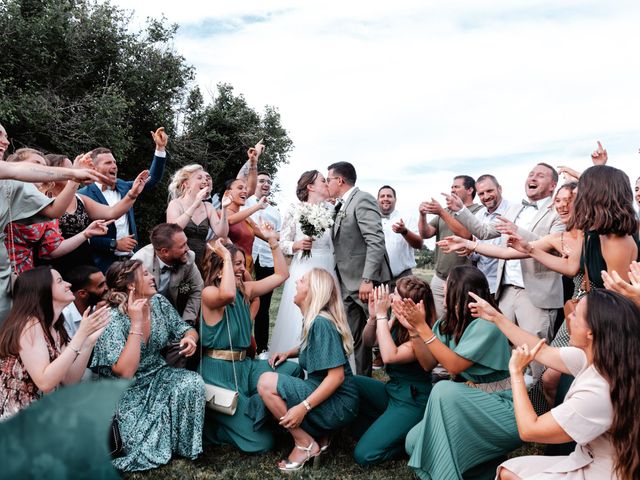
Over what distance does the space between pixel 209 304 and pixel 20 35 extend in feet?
57.5

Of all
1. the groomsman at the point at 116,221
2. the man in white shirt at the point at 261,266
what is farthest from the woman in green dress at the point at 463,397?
the man in white shirt at the point at 261,266

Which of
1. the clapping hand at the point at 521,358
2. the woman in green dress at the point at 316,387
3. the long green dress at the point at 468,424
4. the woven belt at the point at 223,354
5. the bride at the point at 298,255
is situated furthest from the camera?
the bride at the point at 298,255

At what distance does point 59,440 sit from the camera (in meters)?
0.97

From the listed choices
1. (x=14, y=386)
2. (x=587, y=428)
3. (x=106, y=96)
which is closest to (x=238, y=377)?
(x=14, y=386)

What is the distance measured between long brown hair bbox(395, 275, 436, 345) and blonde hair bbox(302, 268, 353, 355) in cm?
46

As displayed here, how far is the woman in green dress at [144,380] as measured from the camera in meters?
→ 4.42

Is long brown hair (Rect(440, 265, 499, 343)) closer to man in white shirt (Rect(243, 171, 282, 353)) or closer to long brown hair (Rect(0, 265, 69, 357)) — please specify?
long brown hair (Rect(0, 265, 69, 357))

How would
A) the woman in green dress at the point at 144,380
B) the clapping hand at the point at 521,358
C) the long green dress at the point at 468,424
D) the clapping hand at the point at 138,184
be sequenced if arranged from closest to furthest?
the clapping hand at the point at 521,358
the long green dress at the point at 468,424
the woman in green dress at the point at 144,380
the clapping hand at the point at 138,184

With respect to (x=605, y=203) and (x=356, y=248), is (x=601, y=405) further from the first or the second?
(x=356, y=248)

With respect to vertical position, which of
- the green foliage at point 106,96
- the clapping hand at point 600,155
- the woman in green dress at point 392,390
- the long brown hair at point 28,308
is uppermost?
the green foliage at point 106,96

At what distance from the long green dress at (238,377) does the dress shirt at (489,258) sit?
3.11m

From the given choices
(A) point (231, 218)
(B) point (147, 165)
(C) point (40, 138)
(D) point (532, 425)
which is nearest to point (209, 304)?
(A) point (231, 218)

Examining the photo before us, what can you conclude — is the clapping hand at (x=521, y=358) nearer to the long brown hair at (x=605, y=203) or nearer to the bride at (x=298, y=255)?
the long brown hair at (x=605, y=203)

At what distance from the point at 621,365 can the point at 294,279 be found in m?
4.56
